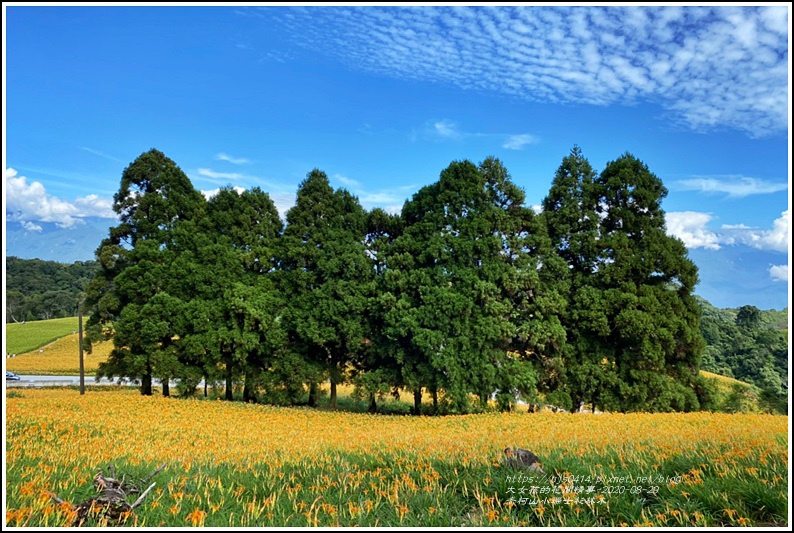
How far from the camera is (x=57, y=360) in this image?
43938 millimetres

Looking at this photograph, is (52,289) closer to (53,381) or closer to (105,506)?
(53,381)

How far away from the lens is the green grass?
4603 centimetres

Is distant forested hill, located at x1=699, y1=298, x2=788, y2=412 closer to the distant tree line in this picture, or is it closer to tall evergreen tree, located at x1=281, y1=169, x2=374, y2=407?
the distant tree line

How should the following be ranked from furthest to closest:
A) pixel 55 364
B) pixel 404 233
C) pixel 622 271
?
pixel 55 364, pixel 404 233, pixel 622 271

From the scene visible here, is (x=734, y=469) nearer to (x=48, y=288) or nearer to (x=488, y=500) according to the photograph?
(x=488, y=500)

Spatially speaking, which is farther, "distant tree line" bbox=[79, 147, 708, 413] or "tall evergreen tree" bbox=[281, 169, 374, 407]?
"tall evergreen tree" bbox=[281, 169, 374, 407]

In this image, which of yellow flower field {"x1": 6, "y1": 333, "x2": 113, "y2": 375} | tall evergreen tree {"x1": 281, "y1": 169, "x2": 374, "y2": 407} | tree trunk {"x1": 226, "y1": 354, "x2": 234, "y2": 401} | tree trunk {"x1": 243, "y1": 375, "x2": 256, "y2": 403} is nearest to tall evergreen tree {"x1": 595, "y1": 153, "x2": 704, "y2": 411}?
tall evergreen tree {"x1": 281, "y1": 169, "x2": 374, "y2": 407}

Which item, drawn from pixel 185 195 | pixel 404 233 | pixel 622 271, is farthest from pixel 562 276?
pixel 185 195

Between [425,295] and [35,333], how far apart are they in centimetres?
4967

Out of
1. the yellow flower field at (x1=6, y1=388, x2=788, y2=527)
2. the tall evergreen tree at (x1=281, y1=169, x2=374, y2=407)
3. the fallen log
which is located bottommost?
the yellow flower field at (x1=6, y1=388, x2=788, y2=527)

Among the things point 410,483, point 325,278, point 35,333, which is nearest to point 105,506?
point 410,483

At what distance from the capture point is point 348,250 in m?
20.4

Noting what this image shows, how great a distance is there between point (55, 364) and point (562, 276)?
45266mm

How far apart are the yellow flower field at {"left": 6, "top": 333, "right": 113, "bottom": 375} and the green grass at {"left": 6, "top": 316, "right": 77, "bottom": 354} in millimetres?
726
